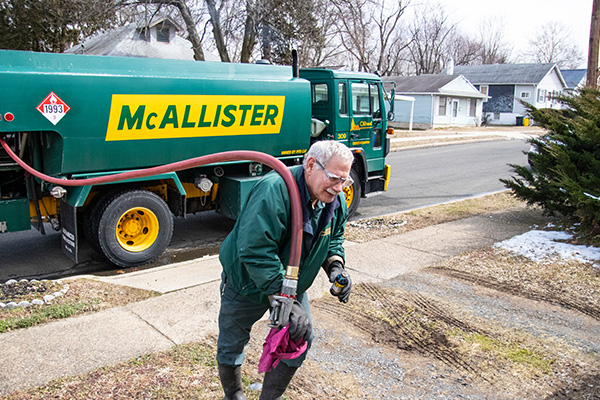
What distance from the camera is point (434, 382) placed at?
3.84m

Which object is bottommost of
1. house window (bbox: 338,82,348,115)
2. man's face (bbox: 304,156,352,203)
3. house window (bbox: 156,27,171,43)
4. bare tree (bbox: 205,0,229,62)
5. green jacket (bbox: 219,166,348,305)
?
green jacket (bbox: 219,166,348,305)

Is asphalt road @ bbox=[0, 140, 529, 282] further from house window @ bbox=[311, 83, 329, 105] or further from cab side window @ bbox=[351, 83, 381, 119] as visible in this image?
house window @ bbox=[311, 83, 329, 105]

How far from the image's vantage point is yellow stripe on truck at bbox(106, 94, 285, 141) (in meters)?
6.39

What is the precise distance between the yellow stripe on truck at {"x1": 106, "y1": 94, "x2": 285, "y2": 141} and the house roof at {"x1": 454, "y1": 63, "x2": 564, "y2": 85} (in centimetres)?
4479

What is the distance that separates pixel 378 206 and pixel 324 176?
27.8 feet

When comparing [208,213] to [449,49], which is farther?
[449,49]

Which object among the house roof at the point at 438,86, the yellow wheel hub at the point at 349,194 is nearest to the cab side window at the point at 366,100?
the yellow wheel hub at the point at 349,194

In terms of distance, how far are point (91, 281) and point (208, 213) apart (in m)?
4.28

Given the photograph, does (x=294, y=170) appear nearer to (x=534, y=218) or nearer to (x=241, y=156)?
(x=241, y=156)

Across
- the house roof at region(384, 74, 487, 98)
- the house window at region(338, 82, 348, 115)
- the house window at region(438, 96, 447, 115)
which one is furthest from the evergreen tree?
the house window at region(438, 96, 447, 115)

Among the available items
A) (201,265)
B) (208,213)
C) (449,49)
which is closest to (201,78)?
(201,265)

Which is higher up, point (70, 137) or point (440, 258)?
point (70, 137)

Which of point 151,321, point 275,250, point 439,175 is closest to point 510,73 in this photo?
point 439,175

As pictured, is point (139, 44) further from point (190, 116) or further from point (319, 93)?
point (190, 116)
